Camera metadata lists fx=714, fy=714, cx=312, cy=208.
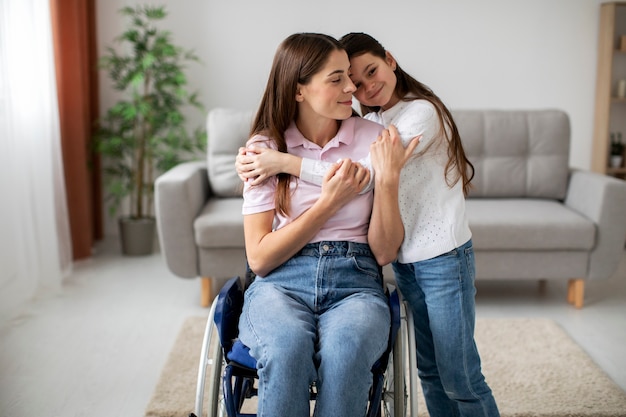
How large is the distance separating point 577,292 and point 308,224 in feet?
6.33

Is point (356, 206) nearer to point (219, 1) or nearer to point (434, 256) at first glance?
point (434, 256)

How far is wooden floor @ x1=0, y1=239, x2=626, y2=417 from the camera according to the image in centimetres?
220

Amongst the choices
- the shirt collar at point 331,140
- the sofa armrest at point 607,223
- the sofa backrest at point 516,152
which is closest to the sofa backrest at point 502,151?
the sofa backrest at point 516,152

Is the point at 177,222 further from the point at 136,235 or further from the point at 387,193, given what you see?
the point at 387,193

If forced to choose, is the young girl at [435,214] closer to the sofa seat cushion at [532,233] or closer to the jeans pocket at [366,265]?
the jeans pocket at [366,265]

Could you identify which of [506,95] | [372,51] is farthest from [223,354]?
[506,95]

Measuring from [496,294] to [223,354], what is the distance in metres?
2.01

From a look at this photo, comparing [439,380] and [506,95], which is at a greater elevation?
[506,95]

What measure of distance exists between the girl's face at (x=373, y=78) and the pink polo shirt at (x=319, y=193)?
82 millimetres

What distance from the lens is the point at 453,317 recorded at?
5.02ft

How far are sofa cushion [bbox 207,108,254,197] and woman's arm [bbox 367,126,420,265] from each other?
1847mm

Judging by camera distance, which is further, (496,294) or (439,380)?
(496,294)

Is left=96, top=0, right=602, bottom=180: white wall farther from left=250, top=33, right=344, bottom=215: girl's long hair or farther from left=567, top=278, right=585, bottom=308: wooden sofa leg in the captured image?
left=250, top=33, right=344, bottom=215: girl's long hair

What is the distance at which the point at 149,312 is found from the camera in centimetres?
299
